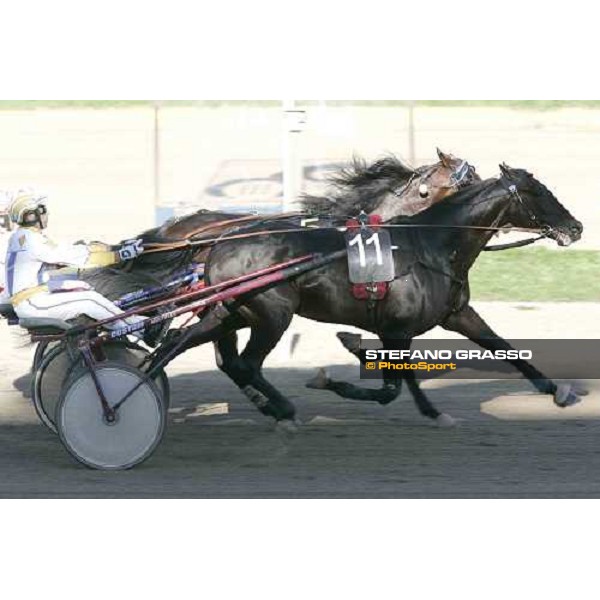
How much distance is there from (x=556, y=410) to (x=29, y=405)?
3.36m

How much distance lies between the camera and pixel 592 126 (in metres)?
24.1

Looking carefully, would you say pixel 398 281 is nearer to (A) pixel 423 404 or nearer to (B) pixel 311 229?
(B) pixel 311 229

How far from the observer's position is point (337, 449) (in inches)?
334

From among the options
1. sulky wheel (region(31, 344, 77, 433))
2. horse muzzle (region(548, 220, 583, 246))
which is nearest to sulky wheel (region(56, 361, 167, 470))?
sulky wheel (region(31, 344, 77, 433))

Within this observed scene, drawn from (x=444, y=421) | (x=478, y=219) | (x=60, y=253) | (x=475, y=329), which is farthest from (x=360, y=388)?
(x=60, y=253)

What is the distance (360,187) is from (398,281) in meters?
1.58

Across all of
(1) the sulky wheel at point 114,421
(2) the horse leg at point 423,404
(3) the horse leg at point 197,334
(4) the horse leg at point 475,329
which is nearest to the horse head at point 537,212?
(4) the horse leg at point 475,329

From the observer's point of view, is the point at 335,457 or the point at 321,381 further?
the point at 321,381

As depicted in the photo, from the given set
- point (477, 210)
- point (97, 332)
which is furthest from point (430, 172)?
point (97, 332)

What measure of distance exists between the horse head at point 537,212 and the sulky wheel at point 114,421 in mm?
2422

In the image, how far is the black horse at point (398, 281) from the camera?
8367mm

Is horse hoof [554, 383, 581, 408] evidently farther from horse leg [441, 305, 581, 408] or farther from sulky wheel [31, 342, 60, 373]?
sulky wheel [31, 342, 60, 373]

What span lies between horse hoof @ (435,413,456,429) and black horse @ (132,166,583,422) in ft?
0.05

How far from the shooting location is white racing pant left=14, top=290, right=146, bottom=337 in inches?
305
